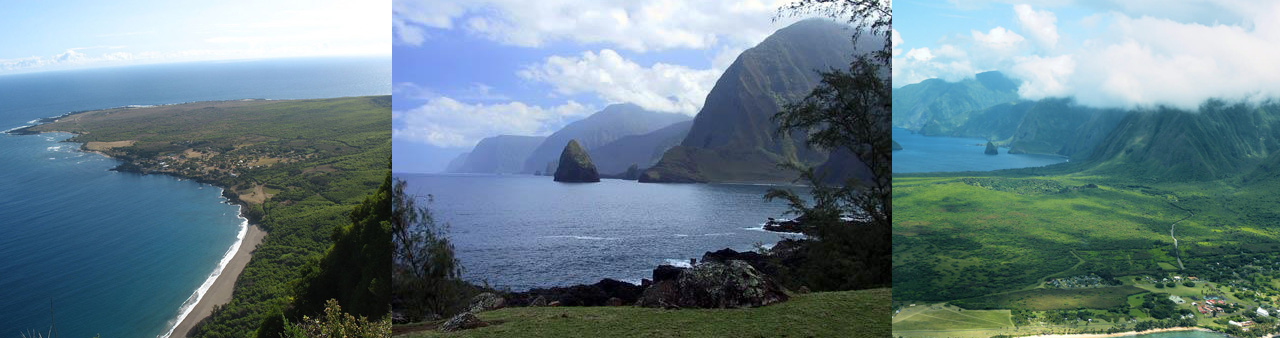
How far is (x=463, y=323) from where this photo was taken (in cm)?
616

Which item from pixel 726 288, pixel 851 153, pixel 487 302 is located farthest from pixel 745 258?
pixel 487 302

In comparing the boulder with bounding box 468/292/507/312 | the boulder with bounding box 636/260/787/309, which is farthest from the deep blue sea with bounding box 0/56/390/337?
the boulder with bounding box 636/260/787/309

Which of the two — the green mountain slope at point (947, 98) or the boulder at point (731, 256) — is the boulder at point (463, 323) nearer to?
the boulder at point (731, 256)

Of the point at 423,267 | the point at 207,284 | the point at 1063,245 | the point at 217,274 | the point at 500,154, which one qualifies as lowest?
the point at 207,284

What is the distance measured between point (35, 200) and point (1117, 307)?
99.8 ft

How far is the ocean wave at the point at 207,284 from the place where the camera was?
76.1 feet

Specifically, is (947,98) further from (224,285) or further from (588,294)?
(224,285)

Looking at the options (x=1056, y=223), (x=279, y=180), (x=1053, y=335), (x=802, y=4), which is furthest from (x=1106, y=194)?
(x=279, y=180)

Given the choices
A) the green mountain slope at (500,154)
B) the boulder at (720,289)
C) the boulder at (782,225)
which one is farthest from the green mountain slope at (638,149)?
the boulder at (720,289)

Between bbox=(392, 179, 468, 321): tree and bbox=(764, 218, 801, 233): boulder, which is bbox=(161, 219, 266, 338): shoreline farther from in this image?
bbox=(764, 218, 801, 233): boulder

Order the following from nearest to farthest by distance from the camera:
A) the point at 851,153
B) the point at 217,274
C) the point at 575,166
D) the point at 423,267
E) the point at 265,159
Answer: the point at 851,153
the point at 575,166
the point at 423,267
the point at 217,274
the point at 265,159

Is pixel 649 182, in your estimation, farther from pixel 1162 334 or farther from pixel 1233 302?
pixel 1233 302

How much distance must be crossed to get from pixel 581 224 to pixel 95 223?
998 inches

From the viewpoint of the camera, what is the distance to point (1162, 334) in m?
7.63
